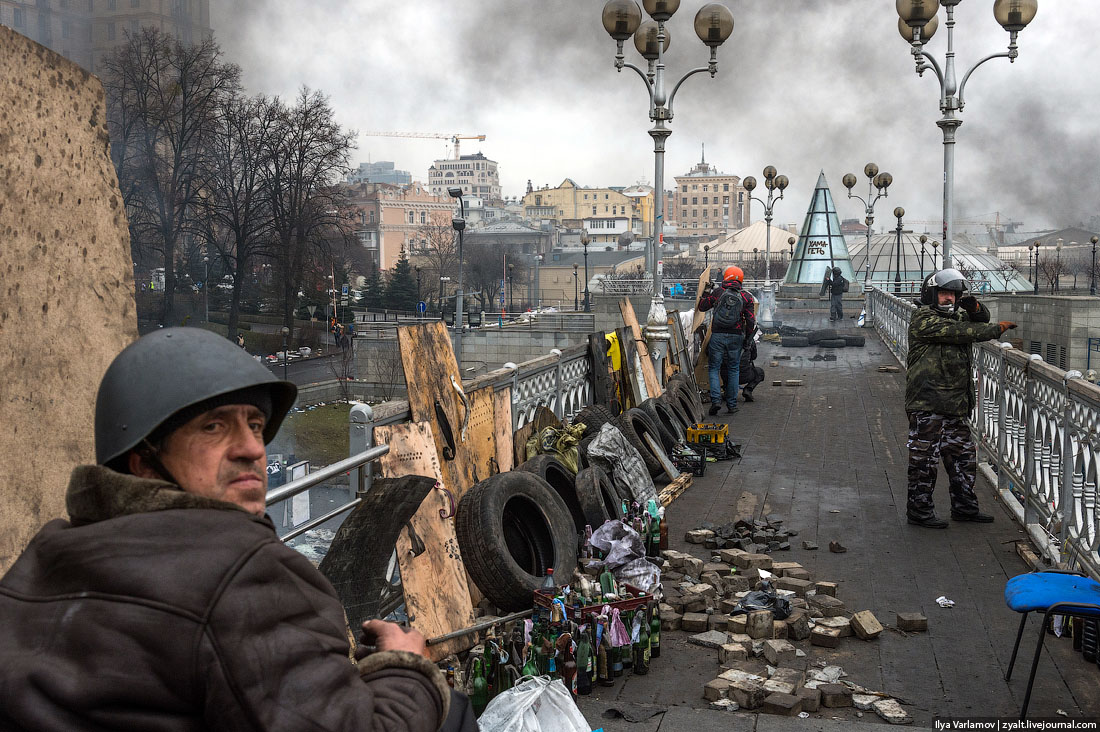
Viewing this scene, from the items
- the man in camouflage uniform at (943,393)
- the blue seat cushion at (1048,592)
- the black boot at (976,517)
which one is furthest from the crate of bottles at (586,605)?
the black boot at (976,517)

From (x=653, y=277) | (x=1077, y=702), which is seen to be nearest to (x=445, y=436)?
(x=1077, y=702)

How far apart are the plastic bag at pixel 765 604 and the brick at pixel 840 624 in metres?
0.19

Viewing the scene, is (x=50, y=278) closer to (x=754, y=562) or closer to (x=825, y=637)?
(x=825, y=637)

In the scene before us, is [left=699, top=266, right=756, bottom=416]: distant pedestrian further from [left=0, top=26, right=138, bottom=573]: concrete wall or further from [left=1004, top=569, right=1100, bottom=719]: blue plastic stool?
[left=0, top=26, right=138, bottom=573]: concrete wall

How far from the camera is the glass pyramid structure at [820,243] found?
174ft

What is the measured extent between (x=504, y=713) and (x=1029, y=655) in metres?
2.97

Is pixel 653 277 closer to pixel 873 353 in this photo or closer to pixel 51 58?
pixel 873 353

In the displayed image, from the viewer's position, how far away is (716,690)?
4.43 meters

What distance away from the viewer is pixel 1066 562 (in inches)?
239

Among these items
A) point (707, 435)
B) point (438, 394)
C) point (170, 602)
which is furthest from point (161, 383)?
point (707, 435)

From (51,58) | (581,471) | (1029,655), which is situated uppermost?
(51,58)

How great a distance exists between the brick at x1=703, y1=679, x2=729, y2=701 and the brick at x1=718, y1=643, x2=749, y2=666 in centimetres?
38

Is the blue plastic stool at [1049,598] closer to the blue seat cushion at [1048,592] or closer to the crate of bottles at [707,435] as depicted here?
the blue seat cushion at [1048,592]

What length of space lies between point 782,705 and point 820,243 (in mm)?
52273
